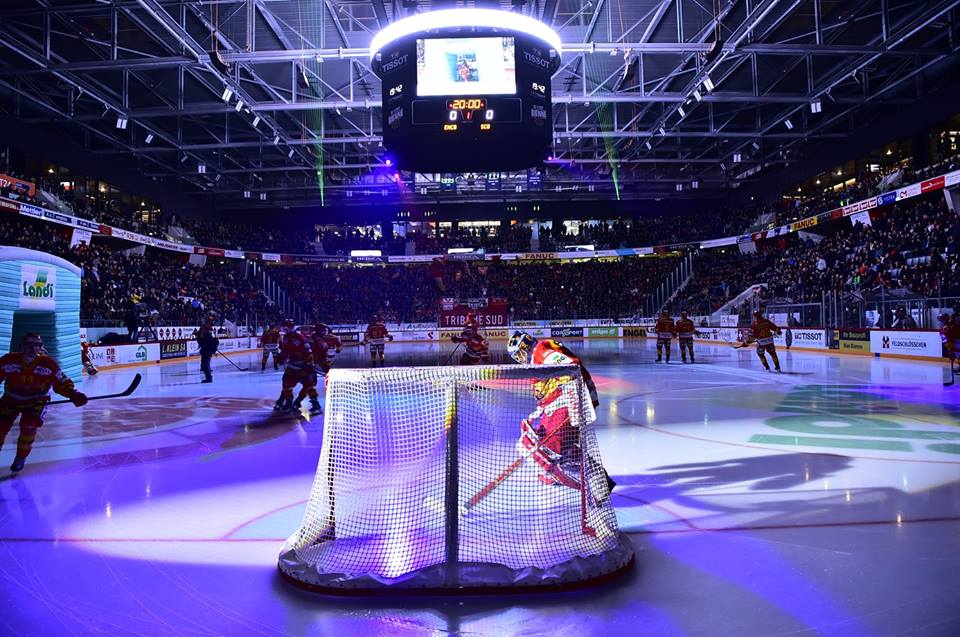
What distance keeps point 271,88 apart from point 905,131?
1049 inches

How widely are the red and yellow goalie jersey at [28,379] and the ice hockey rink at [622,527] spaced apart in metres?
0.80

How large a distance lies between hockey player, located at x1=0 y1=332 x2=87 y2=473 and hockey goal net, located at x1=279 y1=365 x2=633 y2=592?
380 centimetres

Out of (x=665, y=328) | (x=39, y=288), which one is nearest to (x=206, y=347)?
(x=39, y=288)

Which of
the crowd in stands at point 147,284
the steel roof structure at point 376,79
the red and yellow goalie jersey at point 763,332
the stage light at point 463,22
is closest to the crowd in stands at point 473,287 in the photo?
the crowd in stands at point 147,284

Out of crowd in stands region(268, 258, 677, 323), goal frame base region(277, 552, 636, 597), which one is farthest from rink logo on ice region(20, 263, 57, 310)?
crowd in stands region(268, 258, 677, 323)

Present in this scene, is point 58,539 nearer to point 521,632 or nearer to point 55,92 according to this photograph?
point 521,632

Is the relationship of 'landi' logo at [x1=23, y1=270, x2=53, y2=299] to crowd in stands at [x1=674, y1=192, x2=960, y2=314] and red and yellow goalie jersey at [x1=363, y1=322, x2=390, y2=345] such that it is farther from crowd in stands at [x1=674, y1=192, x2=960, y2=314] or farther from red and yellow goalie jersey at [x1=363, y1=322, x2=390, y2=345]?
crowd in stands at [x1=674, y1=192, x2=960, y2=314]

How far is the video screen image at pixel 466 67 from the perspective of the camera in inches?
408

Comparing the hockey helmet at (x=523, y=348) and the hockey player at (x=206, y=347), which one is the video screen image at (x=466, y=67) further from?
the hockey player at (x=206, y=347)

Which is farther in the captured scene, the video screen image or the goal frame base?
the video screen image

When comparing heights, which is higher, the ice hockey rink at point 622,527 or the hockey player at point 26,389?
the hockey player at point 26,389

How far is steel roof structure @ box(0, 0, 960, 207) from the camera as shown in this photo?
16719 millimetres

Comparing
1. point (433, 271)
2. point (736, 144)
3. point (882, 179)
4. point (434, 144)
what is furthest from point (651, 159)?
point (434, 144)

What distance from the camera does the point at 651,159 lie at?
31.9m
